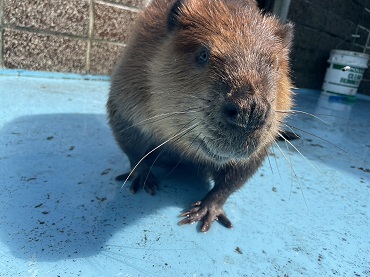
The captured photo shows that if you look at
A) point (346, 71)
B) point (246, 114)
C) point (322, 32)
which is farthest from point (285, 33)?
point (322, 32)

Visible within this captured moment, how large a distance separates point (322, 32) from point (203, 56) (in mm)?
5808

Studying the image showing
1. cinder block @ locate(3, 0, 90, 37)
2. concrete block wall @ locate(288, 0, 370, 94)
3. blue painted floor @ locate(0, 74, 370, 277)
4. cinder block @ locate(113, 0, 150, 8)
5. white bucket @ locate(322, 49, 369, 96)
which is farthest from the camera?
concrete block wall @ locate(288, 0, 370, 94)

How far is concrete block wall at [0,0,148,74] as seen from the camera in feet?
11.3

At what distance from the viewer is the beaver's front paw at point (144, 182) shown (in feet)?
5.90

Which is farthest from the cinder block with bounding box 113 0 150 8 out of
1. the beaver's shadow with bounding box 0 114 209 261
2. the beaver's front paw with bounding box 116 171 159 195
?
the beaver's front paw with bounding box 116 171 159 195

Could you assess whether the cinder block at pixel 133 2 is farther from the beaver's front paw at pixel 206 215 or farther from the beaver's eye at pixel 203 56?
the beaver's front paw at pixel 206 215

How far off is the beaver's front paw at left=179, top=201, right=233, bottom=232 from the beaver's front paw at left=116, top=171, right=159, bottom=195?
26 cm

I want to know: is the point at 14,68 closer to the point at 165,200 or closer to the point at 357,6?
the point at 165,200

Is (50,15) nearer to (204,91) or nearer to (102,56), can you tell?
(102,56)

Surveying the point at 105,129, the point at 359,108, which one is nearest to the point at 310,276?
the point at 105,129

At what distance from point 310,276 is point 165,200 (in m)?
0.76

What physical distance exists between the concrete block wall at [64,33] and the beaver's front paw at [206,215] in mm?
2753

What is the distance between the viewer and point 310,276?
1.34 metres

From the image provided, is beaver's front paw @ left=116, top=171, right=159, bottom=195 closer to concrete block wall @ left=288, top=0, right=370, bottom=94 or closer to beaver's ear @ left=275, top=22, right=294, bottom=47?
beaver's ear @ left=275, top=22, right=294, bottom=47
